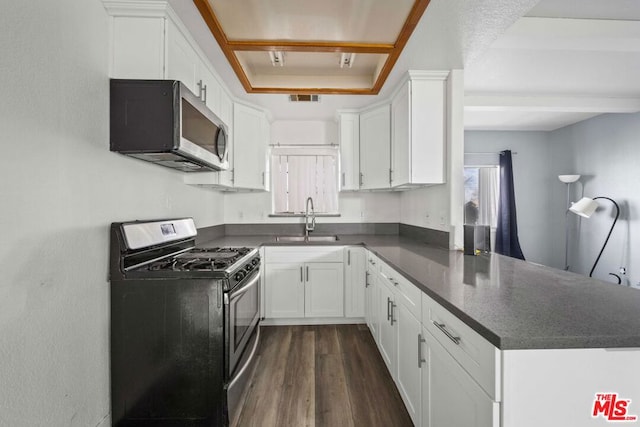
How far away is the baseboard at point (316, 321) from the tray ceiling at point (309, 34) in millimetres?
2228

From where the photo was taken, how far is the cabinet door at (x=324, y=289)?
2.86 m

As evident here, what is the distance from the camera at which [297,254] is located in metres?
2.85

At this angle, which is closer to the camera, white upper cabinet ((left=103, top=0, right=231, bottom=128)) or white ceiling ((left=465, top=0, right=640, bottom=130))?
white upper cabinet ((left=103, top=0, right=231, bottom=128))

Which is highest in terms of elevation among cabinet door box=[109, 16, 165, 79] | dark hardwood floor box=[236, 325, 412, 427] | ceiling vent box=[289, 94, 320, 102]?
ceiling vent box=[289, 94, 320, 102]

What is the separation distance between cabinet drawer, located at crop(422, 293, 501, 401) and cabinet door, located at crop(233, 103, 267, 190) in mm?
2231

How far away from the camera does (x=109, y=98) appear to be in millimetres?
1501

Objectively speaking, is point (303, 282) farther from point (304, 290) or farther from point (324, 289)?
point (324, 289)

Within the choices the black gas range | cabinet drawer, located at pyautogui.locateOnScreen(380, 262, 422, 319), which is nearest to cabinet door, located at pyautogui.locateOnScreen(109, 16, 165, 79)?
the black gas range

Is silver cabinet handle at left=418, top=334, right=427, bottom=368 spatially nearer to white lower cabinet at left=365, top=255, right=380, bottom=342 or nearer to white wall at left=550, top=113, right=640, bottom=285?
white lower cabinet at left=365, top=255, right=380, bottom=342

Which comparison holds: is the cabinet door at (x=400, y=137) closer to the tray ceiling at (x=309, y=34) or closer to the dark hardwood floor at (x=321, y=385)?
the tray ceiling at (x=309, y=34)

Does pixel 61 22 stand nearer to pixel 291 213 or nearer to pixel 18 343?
pixel 18 343

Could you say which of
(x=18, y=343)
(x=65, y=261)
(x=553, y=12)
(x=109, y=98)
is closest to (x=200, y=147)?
(x=109, y=98)

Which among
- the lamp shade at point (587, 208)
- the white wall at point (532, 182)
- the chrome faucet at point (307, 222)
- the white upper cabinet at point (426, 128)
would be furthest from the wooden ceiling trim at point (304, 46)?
the lamp shade at point (587, 208)

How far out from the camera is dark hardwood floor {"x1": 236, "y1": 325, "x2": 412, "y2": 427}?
5.43ft
